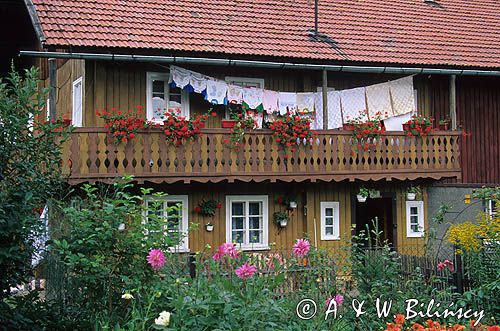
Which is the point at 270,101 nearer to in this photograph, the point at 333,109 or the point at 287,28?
the point at 333,109

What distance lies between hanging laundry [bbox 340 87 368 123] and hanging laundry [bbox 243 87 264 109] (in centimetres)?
228

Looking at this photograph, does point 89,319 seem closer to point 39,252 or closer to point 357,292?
point 39,252

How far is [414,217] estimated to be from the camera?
66.7 feet

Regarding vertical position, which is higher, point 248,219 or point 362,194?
point 362,194

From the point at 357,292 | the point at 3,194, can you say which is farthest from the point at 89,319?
the point at 357,292

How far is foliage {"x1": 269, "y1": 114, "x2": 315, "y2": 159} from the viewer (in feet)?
57.2

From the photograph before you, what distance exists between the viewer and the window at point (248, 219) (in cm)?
1855

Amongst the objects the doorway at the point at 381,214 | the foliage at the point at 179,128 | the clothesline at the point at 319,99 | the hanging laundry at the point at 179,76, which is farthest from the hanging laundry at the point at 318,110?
the foliage at the point at 179,128

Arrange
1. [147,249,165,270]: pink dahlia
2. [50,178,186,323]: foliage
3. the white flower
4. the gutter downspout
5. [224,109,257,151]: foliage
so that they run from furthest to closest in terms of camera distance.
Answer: [224,109,257,151]: foliage
the gutter downspout
[50,178,186,323]: foliage
[147,249,165,270]: pink dahlia
the white flower

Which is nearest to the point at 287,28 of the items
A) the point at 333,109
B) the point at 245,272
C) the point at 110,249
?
the point at 333,109

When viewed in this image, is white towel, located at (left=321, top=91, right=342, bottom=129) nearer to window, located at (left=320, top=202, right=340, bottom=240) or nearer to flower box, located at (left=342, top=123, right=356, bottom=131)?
flower box, located at (left=342, top=123, right=356, bottom=131)

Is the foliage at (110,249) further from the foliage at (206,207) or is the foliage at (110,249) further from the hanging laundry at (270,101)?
the hanging laundry at (270,101)

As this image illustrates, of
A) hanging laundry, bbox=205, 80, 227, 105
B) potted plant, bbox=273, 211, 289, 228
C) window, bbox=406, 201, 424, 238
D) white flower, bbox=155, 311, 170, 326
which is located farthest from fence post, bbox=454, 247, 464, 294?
window, bbox=406, 201, 424, 238

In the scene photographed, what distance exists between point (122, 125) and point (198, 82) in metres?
2.67
